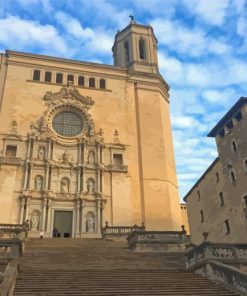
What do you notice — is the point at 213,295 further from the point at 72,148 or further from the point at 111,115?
the point at 111,115

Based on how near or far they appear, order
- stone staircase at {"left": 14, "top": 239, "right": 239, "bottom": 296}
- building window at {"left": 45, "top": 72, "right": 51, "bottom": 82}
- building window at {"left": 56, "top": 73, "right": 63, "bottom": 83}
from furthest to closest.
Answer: building window at {"left": 56, "top": 73, "right": 63, "bottom": 83}
building window at {"left": 45, "top": 72, "right": 51, "bottom": 82}
stone staircase at {"left": 14, "top": 239, "right": 239, "bottom": 296}

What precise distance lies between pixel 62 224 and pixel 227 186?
46.2 ft

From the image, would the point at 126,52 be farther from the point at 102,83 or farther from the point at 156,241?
the point at 156,241

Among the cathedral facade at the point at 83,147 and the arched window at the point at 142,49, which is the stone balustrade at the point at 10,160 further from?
the arched window at the point at 142,49

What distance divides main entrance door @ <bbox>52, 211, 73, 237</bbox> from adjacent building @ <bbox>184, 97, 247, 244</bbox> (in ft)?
36.1

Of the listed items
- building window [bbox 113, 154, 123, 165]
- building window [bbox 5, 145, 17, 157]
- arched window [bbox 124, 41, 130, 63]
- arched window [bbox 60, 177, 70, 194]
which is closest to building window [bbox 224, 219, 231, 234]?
building window [bbox 113, 154, 123, 165]

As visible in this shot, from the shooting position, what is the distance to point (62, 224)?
2908 centimetres

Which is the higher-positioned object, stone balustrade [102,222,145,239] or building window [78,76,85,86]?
building window [78,76,85,86]

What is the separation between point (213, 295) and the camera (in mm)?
11250

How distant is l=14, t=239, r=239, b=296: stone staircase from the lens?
11414mm

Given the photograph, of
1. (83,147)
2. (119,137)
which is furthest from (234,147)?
(83,147)

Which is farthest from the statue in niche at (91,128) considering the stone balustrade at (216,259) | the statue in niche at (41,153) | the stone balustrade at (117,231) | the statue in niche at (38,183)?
the stone balustrade at (216,259)

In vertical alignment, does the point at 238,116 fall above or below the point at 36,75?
below

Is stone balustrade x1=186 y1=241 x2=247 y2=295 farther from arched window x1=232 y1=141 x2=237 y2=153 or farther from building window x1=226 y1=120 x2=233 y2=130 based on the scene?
building window x1=226 y1=120 x2=233 y2=130
